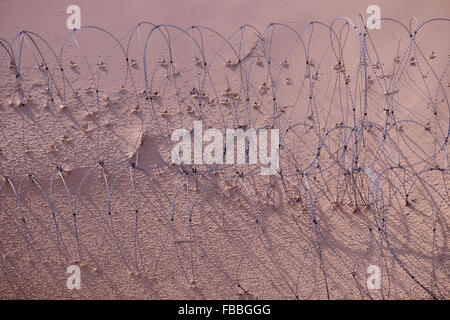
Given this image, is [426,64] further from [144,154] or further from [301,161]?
[144,154]

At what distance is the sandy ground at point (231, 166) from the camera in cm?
500

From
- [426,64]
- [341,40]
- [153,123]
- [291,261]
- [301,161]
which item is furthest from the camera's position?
[341,40]

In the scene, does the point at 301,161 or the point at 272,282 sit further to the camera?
the point at 301,161

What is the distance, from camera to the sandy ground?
5.00 m

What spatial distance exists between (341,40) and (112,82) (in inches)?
144

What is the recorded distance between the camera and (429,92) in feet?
21.7

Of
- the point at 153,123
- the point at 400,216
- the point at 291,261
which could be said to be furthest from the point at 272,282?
the point at 153,123

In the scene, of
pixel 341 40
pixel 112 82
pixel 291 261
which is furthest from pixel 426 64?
pixel 112 82

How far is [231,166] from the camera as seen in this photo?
6008mm

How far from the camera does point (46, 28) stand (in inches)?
329
